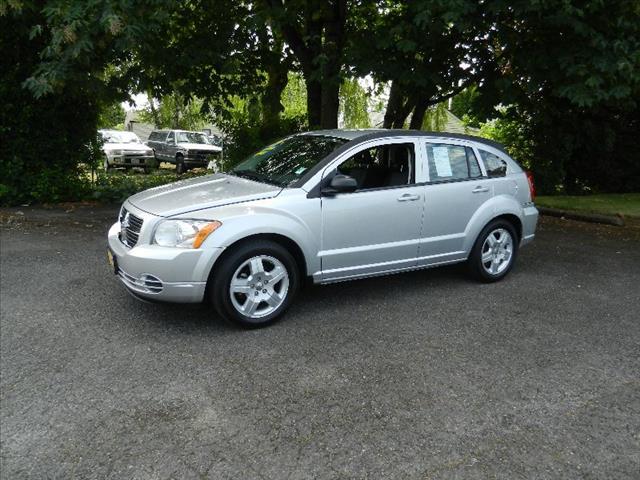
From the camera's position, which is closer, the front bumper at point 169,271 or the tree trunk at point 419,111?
the front bumper at point 169,271

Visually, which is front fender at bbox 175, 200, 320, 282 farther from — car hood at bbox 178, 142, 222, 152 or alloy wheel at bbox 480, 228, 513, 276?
car hood at bbox 178, 142, 222, 152

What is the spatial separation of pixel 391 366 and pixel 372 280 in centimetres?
219

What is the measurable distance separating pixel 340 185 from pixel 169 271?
1571 millimetres

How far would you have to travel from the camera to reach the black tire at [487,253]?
19.1ft

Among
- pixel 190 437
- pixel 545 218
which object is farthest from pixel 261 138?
pixel 190 437

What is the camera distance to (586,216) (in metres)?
10.5

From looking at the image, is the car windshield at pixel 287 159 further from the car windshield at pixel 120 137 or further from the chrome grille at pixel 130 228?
the car windshield at pixel 120 137

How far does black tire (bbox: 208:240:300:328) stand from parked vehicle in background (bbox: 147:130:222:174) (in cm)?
1803

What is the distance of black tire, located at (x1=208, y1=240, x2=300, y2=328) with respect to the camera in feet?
14.2

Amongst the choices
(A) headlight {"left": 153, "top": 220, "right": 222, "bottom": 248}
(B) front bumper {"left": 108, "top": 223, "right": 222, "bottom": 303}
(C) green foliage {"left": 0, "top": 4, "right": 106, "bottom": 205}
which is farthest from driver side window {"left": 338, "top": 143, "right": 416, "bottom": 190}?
(C) green foliage {"left": 0, "top": 4, "right": 106, "bottom": 205}

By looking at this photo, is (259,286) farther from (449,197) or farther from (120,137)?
(120,137)

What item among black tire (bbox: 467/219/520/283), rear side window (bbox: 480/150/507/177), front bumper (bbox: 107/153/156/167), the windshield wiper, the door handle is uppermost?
rear side window (bbox: 480/150/507/177)

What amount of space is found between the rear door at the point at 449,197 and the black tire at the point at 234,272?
1635 millimetres

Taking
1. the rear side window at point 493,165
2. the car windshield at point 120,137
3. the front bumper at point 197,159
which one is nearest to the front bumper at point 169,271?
the rear side window at point 493,165
